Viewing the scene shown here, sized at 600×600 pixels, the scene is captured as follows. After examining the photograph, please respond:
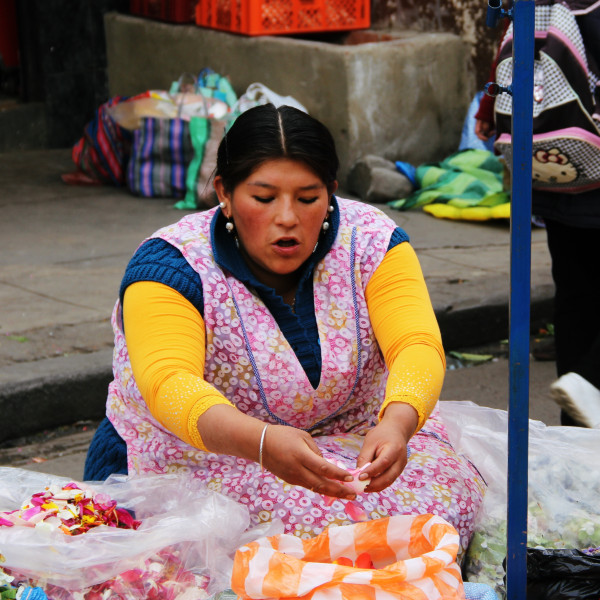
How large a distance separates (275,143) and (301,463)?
2.44 feet

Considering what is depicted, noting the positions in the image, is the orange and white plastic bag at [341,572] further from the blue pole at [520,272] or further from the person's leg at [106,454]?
the person's leg at [106,454]

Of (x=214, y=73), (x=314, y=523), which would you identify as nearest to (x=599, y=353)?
(x=314, y=523)

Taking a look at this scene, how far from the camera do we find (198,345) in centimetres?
233

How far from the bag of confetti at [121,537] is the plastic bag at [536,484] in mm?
564

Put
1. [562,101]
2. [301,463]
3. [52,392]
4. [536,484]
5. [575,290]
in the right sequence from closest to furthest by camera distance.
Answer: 1. [301,463]
2. [536,484]
3. [562,101]
4. [575,290]
5. [52,392]

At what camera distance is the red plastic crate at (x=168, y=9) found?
7.77 m

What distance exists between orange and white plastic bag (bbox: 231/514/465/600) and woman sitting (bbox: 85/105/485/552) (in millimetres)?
285

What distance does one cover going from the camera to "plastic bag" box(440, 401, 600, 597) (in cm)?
246

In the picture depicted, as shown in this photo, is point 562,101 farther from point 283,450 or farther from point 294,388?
point 283,450

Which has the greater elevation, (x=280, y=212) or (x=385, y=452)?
(x=280, y=212)

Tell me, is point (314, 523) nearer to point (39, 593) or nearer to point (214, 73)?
point (39, 593)

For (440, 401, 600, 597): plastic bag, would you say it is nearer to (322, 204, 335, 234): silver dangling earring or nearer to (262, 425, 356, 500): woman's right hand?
(262, 425, 356, 500): woman's right hand

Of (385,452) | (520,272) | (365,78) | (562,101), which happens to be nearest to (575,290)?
(562,101)

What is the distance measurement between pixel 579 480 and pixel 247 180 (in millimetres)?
1105
